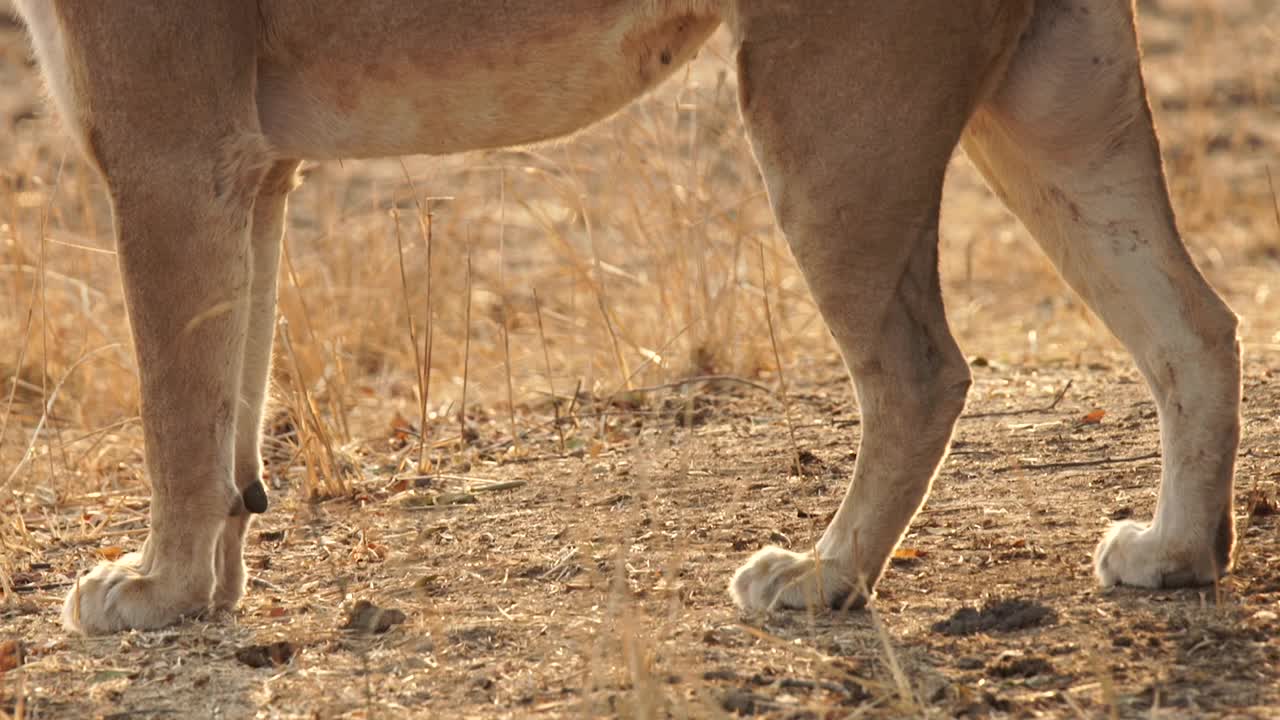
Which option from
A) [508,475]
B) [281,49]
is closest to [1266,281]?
[508,475]

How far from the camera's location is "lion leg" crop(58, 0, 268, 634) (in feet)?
11.2

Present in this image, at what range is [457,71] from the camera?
137 inches

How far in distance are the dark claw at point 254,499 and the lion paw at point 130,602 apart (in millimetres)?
188

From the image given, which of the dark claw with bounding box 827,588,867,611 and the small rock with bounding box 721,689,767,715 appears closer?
the small rock with bounding box 721,689,767,715

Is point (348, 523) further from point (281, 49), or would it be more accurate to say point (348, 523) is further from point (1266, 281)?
point (1266, 281)

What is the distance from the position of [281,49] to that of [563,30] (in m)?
0.60

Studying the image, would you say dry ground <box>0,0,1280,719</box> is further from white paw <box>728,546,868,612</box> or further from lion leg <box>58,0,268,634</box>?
lion leg <box>58,0,268,634</box>

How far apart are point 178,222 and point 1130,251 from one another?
196 cm

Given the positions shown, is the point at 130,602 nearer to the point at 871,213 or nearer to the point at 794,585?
the point at 794,585

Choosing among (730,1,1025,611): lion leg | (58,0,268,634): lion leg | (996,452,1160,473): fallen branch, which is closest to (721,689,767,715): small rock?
(730,1,1025,611): lion leg

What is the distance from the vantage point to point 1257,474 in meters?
4.00

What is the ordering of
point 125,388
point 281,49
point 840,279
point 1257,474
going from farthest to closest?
point 125,388 < point 1257,474 < point 281,49 < point 840,279

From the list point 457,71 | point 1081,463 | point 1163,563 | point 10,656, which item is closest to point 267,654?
point 10,656

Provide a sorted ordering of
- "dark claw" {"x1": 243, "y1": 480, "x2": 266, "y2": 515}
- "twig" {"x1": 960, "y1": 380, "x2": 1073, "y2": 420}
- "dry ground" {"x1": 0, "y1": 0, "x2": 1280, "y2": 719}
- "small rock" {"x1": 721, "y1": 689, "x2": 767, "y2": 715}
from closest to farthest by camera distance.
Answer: "small rock" {"x1": 721, "y1": 689, "x2": 767, "y2": 715}, "dry ground" {"x1": 0, "y1": 0, "x2": 1280, "y2": 719}, "dark claw" {"x1": 243, "y1": 480, "x2": 266, "y2": 515}, "twig" {"x1": 960, "y1": 380, "x2": 1073, "y2": 420}
